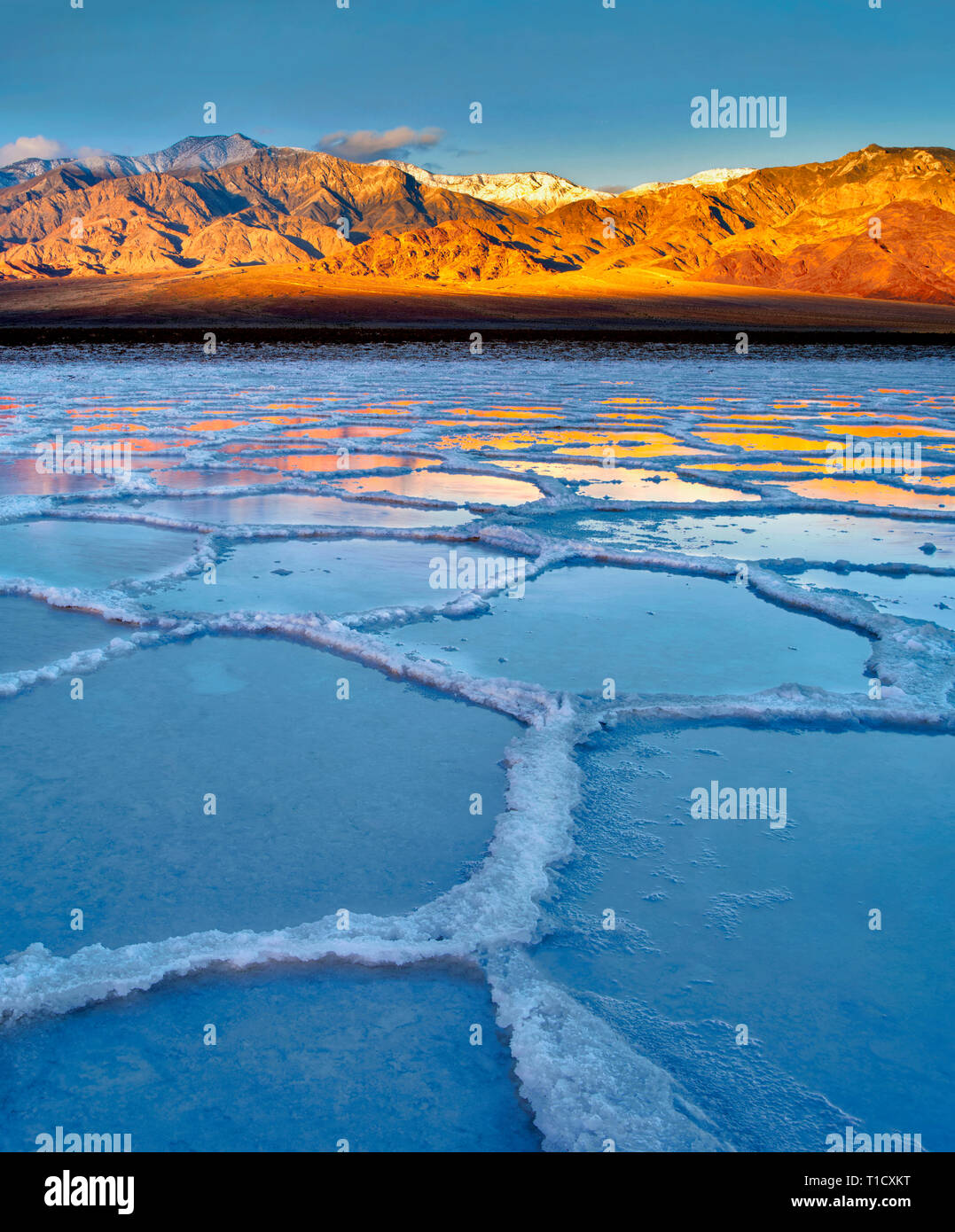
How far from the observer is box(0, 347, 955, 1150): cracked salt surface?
5.59 feet

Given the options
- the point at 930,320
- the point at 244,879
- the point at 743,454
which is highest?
the point at 930,320

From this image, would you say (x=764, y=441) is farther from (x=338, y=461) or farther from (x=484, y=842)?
(x=484, y=842)

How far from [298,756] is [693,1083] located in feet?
5.21

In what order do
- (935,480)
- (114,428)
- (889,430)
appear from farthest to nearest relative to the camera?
1. (889,430)
2. (114,428)
3. (935,480)

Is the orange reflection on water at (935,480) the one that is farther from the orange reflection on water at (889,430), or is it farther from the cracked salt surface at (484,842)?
the cracked salt surface at (484,842)

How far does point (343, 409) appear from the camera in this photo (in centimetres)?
1341

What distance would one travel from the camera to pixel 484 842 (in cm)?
247

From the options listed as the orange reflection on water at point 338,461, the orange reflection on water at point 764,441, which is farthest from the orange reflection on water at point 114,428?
the orange reflection on water at point 764,441

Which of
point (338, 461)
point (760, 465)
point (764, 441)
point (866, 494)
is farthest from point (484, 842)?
point (764, 441)

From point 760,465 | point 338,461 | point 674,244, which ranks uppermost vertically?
point 674,244
